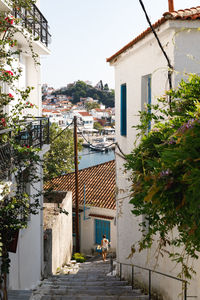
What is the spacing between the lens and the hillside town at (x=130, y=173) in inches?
131

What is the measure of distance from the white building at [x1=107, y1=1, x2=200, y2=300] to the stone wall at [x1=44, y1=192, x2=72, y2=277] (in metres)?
2.63

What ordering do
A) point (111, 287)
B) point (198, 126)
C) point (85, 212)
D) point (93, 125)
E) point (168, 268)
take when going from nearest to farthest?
1. point (198, 126)
2. point (168, 268)
3. point (111, 287)
4. point (85, 212)
5. point (93, 125)

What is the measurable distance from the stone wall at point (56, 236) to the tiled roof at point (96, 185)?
2.74m

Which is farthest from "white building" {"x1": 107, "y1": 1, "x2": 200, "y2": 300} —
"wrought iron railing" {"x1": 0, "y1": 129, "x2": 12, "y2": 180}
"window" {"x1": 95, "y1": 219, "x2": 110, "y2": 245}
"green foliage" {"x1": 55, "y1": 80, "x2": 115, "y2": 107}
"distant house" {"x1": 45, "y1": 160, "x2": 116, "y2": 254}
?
"green foliage" {"x1": 55, "y1": 80, "x2": 115, "y2": 107}

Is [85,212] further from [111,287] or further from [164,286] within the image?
[164,286]

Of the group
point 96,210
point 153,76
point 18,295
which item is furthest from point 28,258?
point 96,210

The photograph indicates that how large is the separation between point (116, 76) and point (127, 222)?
516 centimetres

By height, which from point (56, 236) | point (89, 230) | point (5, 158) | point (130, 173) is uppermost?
point (5, 158)

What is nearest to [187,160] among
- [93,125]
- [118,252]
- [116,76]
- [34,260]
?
[34,260]

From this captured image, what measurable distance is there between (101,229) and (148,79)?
14039 millimetres

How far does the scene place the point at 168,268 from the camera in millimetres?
9023

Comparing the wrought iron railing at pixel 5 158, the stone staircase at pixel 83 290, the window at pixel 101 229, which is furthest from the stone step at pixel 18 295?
the window at pixel 101 229

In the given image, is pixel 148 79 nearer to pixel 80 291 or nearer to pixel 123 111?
pixel 123 111

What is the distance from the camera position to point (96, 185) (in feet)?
82.5
